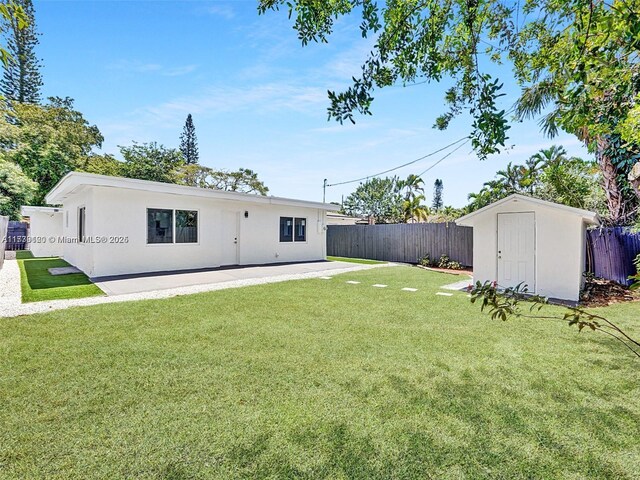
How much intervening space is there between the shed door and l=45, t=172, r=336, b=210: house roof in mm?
Result: 8727

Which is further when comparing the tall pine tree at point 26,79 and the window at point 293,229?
the tall pine tree at point 26,79

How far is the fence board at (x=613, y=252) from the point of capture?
366 inches

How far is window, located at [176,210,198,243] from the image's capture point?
1176 cm

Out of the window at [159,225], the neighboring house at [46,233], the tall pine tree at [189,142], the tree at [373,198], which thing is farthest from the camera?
the tree at [373,198]

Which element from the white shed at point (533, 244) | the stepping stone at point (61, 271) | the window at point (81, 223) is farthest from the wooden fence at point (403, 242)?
the stepping stone at point (61, 271)

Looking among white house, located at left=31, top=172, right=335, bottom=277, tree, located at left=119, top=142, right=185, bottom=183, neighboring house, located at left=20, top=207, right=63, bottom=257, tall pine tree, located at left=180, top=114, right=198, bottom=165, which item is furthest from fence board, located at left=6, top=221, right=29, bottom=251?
tall pine tree, located at left=180, top=114, right=198, bottom=165

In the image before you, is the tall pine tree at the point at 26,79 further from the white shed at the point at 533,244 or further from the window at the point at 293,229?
the white shed at the point at 533,244

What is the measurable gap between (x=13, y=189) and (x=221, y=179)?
643 inches

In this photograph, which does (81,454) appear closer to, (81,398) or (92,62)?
(81,398)

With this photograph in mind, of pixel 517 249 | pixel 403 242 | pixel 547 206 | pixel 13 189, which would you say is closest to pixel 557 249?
pixel 517 249

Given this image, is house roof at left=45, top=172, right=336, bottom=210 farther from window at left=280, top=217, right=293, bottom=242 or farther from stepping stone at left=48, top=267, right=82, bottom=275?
stepping stone at left=48, top=267, right=82, bottom=275

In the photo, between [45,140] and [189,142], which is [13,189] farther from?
[189,142]

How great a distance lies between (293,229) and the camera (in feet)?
50.9

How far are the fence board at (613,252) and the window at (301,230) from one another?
427 inches
